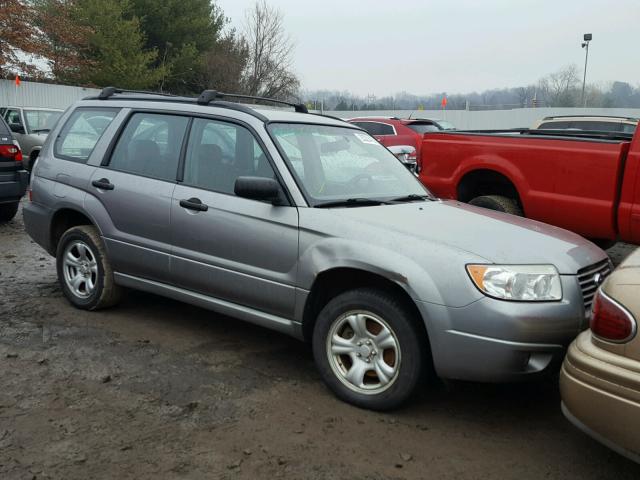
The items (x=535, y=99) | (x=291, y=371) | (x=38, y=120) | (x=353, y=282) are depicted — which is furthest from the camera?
(x=535, y=99)

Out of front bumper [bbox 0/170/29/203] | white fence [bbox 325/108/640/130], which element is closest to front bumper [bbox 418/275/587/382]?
front bumper [bbox 0/170/29/203]

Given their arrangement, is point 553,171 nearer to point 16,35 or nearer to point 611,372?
point 611,372

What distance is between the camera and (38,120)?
48.3 feet

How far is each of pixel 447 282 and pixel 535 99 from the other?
100ft

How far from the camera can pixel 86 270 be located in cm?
522

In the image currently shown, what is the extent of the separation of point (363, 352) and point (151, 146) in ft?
7.81

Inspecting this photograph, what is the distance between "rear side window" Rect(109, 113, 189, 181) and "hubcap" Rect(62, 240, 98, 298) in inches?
29.7

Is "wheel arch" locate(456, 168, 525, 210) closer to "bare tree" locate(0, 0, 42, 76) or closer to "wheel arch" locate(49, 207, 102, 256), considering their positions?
"wheel arch" locate(49, 207, 102, 256)

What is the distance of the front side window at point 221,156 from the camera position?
4297 millimetres

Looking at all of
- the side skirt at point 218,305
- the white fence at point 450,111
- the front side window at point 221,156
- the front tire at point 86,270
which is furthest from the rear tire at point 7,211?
the white fence at point 450,111

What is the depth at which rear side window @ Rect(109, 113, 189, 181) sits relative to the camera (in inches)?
185

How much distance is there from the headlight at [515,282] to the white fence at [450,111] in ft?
85.8

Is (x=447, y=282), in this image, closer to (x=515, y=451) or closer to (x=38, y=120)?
(x=515, y=451)

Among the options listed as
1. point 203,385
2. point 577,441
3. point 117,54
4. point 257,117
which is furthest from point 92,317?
point 117,54
